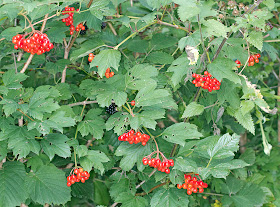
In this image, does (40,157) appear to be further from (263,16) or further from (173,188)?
(263,16)

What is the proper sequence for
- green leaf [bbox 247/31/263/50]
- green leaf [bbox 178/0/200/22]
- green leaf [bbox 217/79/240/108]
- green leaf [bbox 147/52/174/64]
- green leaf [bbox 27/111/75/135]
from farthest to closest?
green leaf [bbox 147/52/174/64]
green leaf [bbox 217/79/240/108]
green leaf [bbox 27/111/75/135]
green leaf [bbox 247/31/263/50]
green leaf [bbox 178/0/200/22]

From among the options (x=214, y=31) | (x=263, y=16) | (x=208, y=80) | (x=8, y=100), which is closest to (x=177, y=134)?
(x=208, y=80)

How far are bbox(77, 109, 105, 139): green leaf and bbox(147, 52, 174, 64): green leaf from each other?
1.75 ft

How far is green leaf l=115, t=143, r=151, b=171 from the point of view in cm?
199

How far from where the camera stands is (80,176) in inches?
→ 82.5

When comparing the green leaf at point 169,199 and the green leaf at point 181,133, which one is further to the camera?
the green leaf at point 169,199

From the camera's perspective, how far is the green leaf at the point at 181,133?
6.10ft

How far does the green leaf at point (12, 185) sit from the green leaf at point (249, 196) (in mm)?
1645

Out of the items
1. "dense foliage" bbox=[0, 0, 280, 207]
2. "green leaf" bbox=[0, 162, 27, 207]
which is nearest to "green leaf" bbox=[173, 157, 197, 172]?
"dense foliage" bbox=[0, 0, 280, 207]

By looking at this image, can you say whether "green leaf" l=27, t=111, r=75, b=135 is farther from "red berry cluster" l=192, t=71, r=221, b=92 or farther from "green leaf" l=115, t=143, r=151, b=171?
"red berry cluster" l=192, t=71, r=221, b=92

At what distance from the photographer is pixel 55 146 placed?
2.02 m

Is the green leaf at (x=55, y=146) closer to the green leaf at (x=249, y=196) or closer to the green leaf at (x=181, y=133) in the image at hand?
the green leaf at (x=181, y=133)

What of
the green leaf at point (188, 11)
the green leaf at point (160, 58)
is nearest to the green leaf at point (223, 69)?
the green leaf at point (188, 11)

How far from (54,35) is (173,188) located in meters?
1.32
